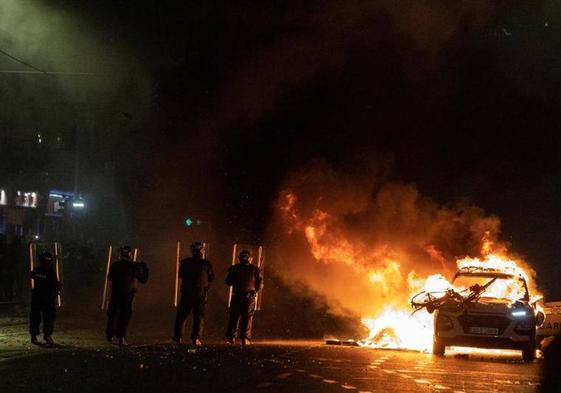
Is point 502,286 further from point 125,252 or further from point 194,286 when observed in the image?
point 125,252

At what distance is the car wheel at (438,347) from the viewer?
1438 centimetres

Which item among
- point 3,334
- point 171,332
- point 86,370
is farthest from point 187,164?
point 86,370

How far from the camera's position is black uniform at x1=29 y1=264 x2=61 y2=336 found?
13.5 metres

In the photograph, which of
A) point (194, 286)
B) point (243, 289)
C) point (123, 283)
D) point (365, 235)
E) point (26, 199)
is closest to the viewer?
point (123, 283)

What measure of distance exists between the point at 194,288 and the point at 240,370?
12.5 feet

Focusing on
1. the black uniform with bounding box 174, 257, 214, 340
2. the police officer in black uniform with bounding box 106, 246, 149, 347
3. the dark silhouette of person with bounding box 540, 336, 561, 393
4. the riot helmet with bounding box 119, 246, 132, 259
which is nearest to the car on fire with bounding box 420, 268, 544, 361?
the black uniform with bounding box 174, 257, 214, 340

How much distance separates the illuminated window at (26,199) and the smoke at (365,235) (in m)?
13.8

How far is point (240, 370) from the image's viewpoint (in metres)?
10.7

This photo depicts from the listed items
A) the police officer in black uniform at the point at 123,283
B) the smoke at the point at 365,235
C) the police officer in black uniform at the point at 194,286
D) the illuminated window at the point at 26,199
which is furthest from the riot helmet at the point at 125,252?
the illuminated window at the point at 26,199

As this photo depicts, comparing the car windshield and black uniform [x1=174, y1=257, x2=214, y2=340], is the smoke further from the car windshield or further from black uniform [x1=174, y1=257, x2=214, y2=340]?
black uniform [x1=174, y1=257, x2=214, y2=340]

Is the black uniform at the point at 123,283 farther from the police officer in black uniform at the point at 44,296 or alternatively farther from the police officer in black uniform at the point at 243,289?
the police officer in black uniform at the point at 243,289

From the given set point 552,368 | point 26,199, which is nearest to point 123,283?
point 552,368

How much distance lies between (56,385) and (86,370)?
126 centimetres

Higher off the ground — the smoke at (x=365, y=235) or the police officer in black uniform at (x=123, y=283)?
the smoke at (x=365, y=235)
